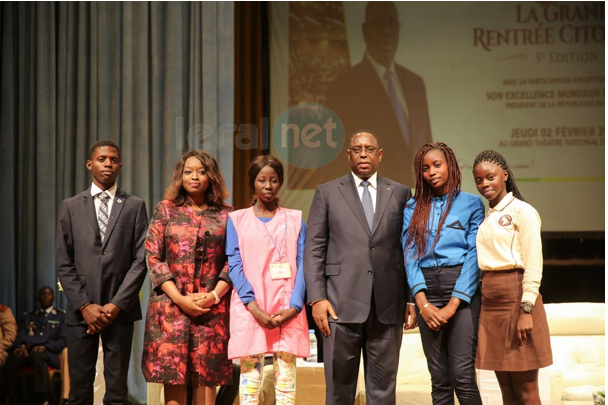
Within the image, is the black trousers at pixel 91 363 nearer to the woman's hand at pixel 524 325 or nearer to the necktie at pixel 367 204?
the necktie at pixel 367 204

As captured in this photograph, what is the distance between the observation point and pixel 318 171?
623 centimetres

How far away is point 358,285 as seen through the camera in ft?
9.46

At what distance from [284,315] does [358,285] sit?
0.37 meters

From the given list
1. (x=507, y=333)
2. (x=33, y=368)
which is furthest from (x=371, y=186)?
(x=33, y=368)

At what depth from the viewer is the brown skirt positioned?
105 inches

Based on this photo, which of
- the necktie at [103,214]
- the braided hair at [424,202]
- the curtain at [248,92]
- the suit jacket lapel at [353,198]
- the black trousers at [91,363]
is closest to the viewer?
the braided hair at [424,202]

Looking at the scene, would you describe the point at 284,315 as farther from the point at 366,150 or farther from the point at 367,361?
the point at 366,150

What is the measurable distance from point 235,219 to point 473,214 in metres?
1.13

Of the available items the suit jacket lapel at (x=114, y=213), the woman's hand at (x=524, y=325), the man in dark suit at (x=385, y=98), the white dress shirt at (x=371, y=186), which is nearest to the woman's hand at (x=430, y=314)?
the woman's hand at (x=524, y=325)

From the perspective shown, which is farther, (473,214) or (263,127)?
(263,127)

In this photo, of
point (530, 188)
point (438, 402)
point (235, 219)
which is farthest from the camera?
point (530, 188)

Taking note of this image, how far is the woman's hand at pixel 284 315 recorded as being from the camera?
292 cm

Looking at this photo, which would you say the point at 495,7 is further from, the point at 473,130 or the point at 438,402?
the point at 438,402

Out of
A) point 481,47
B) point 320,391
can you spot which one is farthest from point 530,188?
point 320,391
